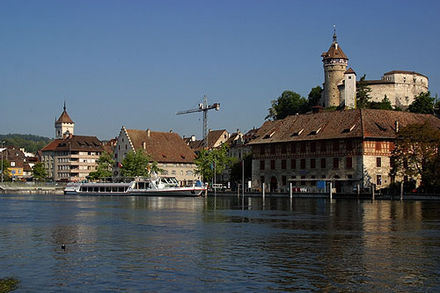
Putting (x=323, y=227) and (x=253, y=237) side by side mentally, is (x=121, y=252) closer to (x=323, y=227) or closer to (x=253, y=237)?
(x=253, y=237)

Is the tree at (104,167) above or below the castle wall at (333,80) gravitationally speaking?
below

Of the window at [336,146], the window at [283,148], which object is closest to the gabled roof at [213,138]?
the window at [283,148]

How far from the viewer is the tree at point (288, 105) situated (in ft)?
533

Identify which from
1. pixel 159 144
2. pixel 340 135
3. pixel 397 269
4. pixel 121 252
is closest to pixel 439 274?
pixel 397 269

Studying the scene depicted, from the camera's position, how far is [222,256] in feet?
96.2

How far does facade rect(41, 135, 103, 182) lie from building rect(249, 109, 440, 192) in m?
87.1

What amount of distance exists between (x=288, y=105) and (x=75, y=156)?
203 feet

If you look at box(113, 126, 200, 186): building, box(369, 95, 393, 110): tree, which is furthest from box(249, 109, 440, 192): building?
box(369, 95, 393, 110): tree

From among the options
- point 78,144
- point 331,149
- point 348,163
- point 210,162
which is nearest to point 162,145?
point 210,162

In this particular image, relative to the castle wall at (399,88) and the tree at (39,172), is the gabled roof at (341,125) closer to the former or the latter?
the castle wall at (399,88)

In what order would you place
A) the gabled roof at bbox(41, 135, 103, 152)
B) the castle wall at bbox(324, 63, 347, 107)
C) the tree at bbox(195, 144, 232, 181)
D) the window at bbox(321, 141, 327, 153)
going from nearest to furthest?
1. the window at bbox(321, 141, 327, 153)
2. the tree at bbox(195, 144, 232, 181)
3. the castle wall at bbox(324, 63, 347, 107)
4. the gabled roof at bbox(41, 135, 103, 152)

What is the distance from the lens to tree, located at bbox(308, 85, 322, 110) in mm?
162125

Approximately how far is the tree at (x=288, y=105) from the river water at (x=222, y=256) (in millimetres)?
115905

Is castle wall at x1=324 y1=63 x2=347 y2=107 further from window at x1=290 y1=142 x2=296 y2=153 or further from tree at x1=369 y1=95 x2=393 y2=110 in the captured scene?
window at x1=290 y1=142 x2=296 y2=153
